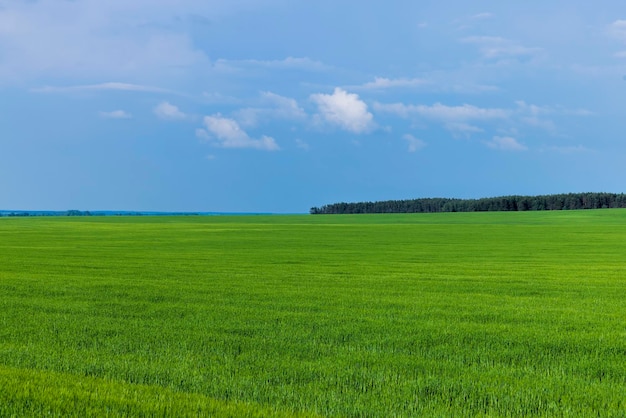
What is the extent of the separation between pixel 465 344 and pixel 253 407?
190 inches

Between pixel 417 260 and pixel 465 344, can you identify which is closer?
pixel 465 344

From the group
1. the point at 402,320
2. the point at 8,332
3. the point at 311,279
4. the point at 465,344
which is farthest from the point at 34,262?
the point at 465,344

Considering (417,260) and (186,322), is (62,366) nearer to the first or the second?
(186,322)

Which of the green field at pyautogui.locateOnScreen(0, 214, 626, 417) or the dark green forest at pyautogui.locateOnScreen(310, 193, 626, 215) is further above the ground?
the dark green forest at pyautogui.locateOnScreen(310, 193, 626, 215)

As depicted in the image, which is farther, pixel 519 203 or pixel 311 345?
pixel 519 203

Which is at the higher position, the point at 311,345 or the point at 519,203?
the point at 519,203

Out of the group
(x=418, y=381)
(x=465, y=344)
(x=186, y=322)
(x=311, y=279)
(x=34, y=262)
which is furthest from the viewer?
(x=34, y=262)

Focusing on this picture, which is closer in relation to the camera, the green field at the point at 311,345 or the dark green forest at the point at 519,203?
the green field at the point at 311,345

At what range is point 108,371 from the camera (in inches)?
349

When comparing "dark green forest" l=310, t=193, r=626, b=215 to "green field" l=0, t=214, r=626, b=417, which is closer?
"green field" l=0, t=214, r=626, b=417

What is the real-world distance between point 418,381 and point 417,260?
22677 millimetres

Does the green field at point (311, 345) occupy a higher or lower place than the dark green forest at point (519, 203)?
lower

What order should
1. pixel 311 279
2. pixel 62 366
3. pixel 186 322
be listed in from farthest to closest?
pixel 311 279, pixel 186 322, pixel 62 366

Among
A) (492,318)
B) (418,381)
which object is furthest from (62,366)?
(492,318)
